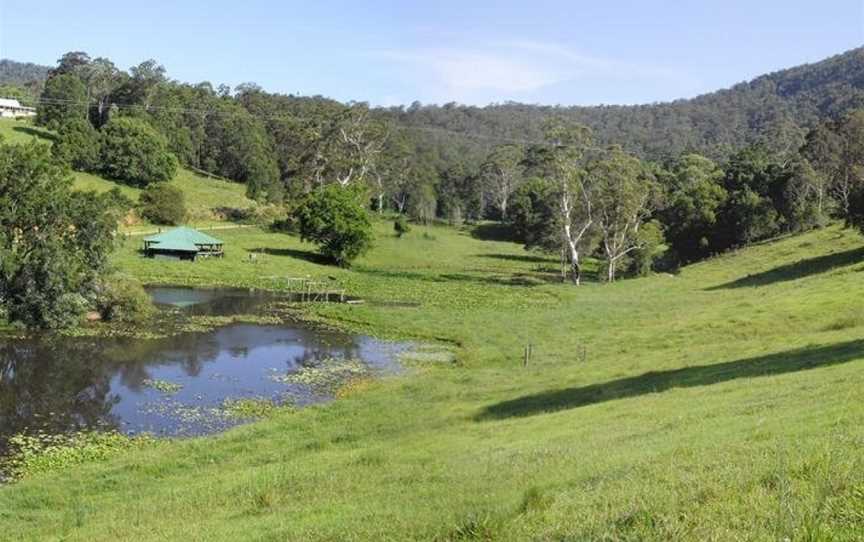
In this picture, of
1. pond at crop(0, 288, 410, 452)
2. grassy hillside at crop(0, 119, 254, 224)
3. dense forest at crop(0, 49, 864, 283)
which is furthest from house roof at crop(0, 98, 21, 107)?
pond at crop(0, 288, 410, 452)

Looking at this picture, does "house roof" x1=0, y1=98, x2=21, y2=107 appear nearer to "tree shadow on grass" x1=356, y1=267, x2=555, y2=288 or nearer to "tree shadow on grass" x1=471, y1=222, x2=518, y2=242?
"tree shadow on grass" x1=471, y1=222, x2=518, y2=242

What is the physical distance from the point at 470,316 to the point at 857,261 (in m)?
29.3

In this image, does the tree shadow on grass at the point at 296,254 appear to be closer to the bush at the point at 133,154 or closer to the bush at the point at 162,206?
the bush at the point at 162,206

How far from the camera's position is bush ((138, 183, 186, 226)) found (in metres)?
90.8

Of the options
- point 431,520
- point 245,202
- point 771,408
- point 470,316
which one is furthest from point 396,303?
point 245,202

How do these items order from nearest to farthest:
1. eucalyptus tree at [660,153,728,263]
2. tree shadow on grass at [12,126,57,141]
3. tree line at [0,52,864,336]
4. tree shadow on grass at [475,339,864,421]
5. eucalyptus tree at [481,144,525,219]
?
tree shadow on grass at [475,339,864,421], tree line at [0,52,864,336], eucalyptus tree at [660,153,728,263], tree shadow on grass at [12,126,57,141], eucalyptus tree at [481,144,525,219]

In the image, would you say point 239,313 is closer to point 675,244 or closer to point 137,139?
point 137,139

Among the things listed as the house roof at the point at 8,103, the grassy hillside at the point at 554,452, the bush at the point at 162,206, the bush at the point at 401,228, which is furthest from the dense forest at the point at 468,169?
the grassy hillside at the point at 554,452

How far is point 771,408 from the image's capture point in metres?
16.7

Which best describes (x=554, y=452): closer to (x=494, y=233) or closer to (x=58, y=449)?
(x=58, y=449)

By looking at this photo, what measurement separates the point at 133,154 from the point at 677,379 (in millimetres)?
92011

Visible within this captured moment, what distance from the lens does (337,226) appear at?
82.2m

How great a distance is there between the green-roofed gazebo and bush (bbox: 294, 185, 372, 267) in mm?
11976

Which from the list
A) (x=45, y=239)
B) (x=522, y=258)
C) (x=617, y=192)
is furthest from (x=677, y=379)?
(x=522, y=258)
